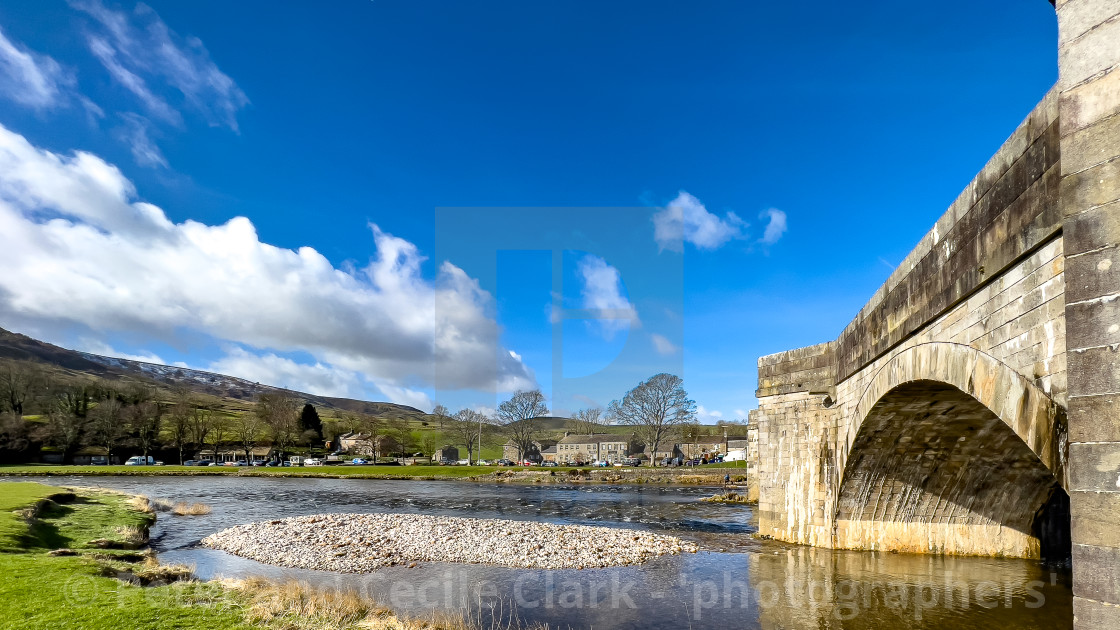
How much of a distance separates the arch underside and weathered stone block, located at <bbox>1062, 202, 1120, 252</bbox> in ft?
19.7

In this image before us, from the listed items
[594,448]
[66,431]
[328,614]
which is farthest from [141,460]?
[328,614]

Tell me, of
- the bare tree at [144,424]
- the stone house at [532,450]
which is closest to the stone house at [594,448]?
the stone house at [532,450]

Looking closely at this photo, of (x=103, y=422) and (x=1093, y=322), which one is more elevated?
(x=1093, y=322)

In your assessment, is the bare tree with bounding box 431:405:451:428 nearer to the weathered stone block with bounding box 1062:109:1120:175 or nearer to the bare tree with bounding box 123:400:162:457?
the bare tree with bounding box 123:400:162:457

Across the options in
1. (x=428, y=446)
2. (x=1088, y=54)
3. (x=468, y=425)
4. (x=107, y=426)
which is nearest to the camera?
(x=1088, y=54)

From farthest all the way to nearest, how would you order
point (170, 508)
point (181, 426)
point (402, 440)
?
point (402, 440), point (181, 426), point (170, 508)

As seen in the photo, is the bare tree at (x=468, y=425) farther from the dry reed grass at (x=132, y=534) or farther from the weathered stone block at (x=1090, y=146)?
the weathered stone block at (x=1090, y=146)

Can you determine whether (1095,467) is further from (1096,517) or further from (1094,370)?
(1094,370)

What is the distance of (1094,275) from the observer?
4.24 metres

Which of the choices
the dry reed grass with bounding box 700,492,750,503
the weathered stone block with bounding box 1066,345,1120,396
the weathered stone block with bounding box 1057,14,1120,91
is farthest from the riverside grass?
the dry reed grass with bounding box 700,492,750,503

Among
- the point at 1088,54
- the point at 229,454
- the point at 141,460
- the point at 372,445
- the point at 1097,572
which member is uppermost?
the point at 1088,54

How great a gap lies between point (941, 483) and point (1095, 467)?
12.7 metres

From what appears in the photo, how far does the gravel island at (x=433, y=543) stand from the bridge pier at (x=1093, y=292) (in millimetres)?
14311

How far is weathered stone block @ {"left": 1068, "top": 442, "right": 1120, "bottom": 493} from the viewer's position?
13.2 ft
